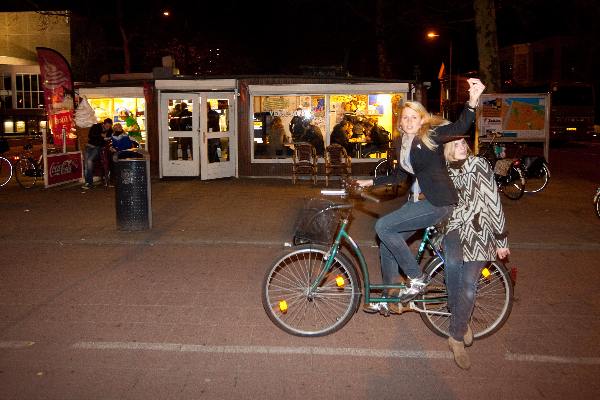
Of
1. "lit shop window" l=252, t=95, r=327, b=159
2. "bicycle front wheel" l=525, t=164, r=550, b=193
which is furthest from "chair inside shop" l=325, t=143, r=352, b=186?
"bicycle front wheel" l=525, t=164, r=550, b=193

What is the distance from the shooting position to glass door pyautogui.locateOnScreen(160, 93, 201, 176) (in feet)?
57.6

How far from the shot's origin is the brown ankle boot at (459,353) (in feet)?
16.7

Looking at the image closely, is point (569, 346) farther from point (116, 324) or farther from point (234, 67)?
point (234, 67)

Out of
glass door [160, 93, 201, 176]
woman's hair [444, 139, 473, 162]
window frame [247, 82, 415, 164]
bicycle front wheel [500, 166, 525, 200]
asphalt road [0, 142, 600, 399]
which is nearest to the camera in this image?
asphalt road [0, 142, 600, 399]

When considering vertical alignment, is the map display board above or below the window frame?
below

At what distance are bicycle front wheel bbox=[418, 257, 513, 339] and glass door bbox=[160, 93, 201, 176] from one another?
41.6 feet

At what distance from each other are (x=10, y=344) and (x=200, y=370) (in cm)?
174

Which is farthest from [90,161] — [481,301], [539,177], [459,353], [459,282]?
[459,353]

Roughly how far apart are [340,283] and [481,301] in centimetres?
123

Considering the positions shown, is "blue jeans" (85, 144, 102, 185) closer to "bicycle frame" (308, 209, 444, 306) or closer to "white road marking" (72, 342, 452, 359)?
"white road marking" (72, 342, 452, 359)

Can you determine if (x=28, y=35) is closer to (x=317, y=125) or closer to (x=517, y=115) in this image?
(x=317, y=125)

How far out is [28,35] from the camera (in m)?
Answer: 55.0

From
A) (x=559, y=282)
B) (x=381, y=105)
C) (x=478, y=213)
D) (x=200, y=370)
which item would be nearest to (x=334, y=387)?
(x=200, y=370)

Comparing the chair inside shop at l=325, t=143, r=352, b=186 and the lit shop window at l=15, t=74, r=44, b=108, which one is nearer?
the chair inside shop at l=325, t=143, r=352, b=186
